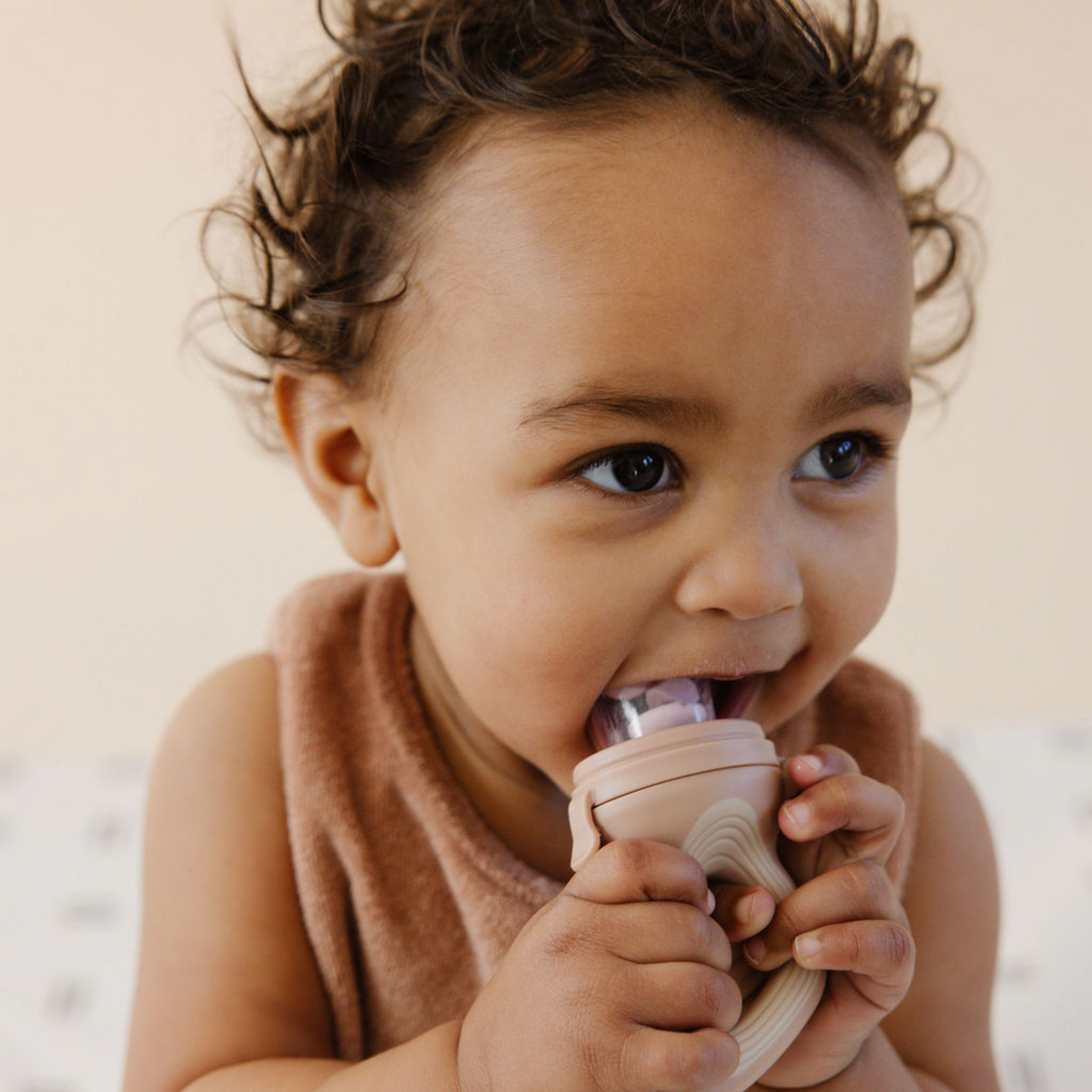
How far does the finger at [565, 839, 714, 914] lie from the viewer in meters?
0.46

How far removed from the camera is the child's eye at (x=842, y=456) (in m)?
0.55

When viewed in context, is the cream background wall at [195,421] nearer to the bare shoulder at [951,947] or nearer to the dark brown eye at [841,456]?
the bare shoulder at [951,947]

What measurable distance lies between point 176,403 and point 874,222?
104cm

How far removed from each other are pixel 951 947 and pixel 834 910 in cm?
26

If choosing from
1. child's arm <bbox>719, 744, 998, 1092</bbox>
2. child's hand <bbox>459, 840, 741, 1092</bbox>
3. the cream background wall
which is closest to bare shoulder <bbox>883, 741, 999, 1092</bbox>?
child's arm <bbox>719, 744, 998, 1092</bbox>

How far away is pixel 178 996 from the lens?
0.66 metres

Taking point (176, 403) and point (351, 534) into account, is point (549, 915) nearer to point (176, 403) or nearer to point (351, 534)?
point (351, 534)

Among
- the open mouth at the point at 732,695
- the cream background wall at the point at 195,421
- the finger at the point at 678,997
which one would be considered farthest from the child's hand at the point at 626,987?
the cream background wall at the point at 195,421

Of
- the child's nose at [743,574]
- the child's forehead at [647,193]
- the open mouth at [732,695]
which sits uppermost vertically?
the child's forehead at [647,193]

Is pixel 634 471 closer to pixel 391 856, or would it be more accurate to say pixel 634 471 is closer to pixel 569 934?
pixel 569 934

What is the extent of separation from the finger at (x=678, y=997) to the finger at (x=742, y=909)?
0.04m

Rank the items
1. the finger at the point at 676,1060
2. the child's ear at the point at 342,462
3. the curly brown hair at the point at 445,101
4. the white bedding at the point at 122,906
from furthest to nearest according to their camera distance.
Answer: the white bedding at the point at 122,906, the child's ear at the point at 342,462, the curly brown hair at the point at 445,101, the finger at the point at 676,1060

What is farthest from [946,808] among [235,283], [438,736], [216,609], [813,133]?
[216,609]

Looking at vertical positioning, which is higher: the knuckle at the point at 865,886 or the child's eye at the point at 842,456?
the child's eye at the point at 842,456
